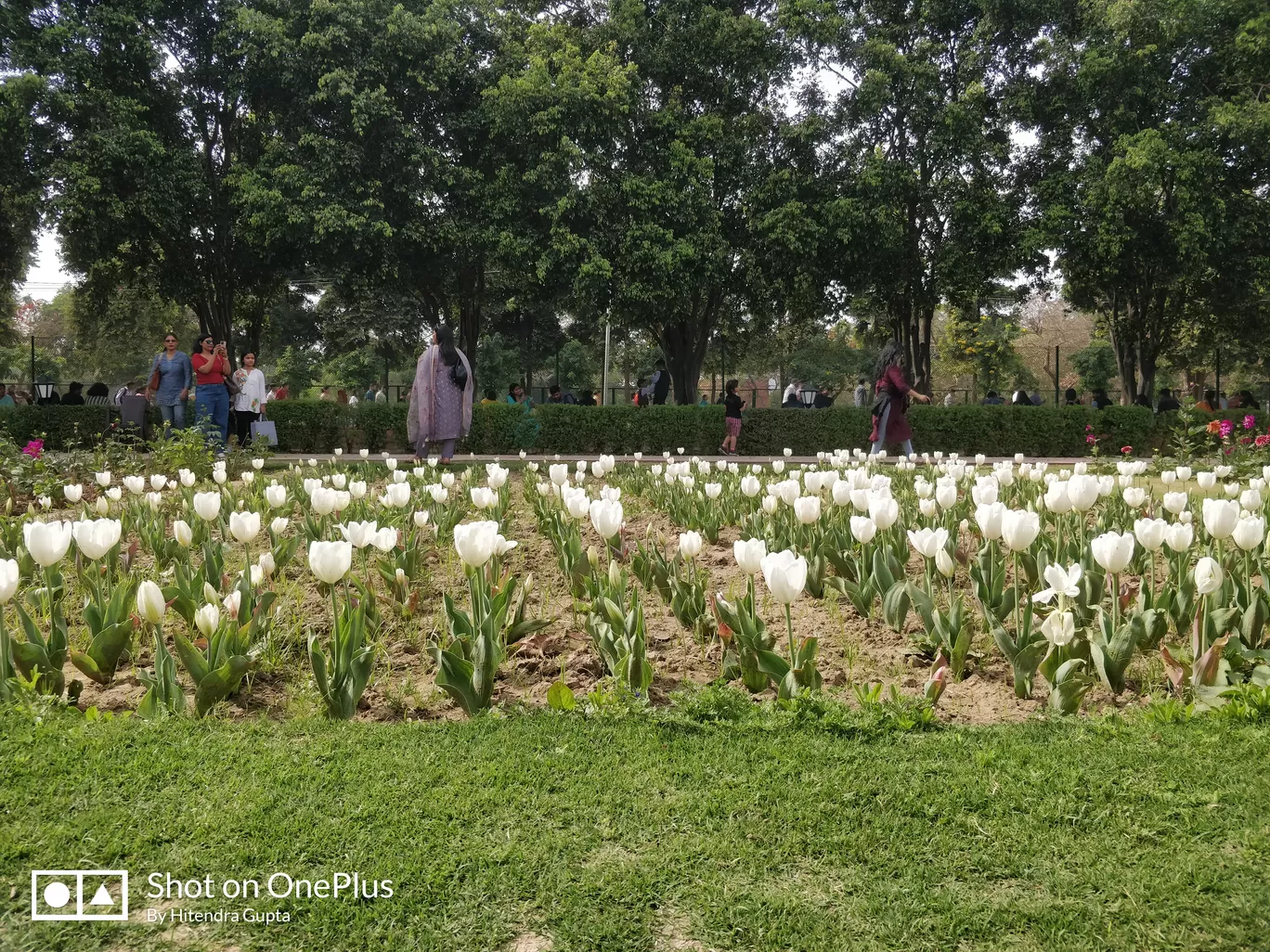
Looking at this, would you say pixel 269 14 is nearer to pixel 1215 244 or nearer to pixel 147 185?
pixel 147 185

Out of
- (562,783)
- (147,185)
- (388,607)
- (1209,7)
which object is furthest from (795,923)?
(1209,7)

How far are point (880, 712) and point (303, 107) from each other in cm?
2034

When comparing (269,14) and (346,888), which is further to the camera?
(269,14)

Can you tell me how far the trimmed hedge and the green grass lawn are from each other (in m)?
14.6

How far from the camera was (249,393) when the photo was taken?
1224 cm

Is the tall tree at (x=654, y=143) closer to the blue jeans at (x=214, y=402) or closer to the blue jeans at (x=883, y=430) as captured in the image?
the blue jeans at (x=214, y=402)

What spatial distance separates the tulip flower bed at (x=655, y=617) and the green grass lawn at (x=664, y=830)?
0.26 m

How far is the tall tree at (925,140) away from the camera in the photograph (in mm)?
20609

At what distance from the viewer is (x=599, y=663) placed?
3717 mm

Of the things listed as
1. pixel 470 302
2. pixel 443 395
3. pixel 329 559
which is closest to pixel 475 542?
pixel 329 559

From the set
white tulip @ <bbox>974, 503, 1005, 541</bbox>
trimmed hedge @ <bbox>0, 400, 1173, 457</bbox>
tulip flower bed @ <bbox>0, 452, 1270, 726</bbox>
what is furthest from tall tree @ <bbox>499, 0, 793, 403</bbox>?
white tulip @ <bbox>974, 503, 1005, 541</bbox>

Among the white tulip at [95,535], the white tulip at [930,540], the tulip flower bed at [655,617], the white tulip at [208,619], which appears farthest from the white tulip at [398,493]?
the white tulip at [930,540]

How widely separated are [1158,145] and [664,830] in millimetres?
20407

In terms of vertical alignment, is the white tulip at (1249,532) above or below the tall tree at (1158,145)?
below
